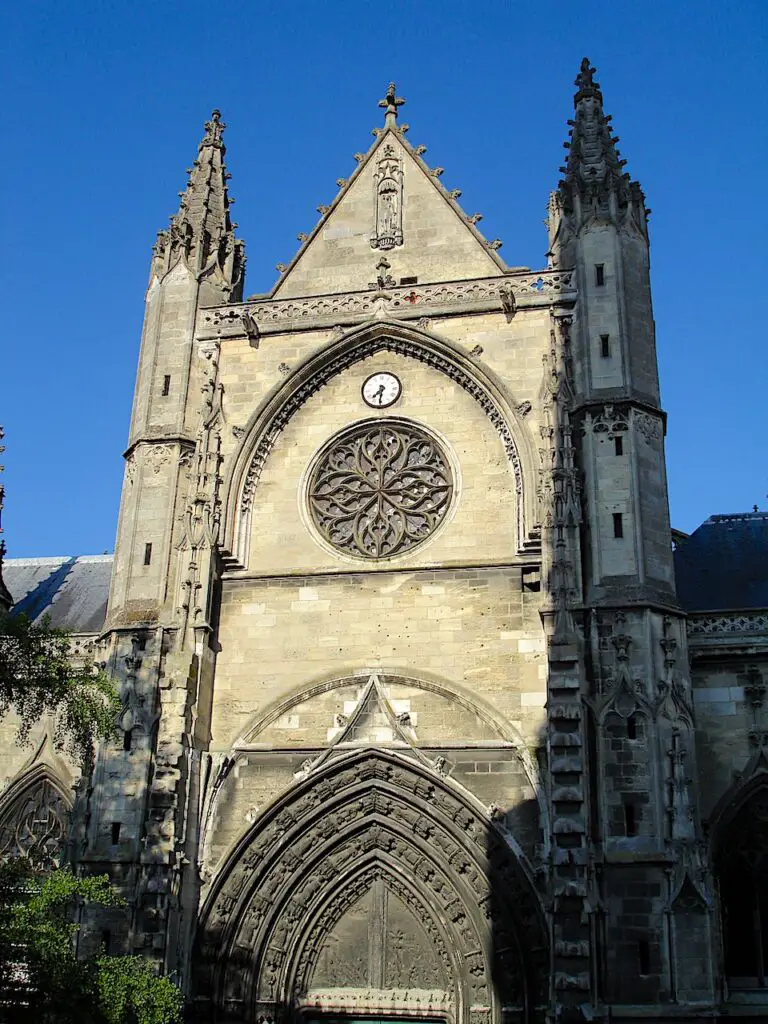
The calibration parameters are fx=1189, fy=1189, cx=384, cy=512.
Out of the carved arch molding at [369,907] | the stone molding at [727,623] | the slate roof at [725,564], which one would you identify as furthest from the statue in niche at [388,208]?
the carved arch molding at [369,907]

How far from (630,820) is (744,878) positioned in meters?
2.75

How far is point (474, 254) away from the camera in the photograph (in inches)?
859

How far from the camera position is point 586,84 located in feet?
73.6

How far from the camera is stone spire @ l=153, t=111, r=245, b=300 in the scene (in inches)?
883

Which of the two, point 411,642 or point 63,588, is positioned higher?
point 63,588

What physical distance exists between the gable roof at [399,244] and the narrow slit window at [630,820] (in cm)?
982

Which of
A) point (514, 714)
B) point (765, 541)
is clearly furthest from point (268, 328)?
point (765, 541)

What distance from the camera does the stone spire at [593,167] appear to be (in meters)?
20.8

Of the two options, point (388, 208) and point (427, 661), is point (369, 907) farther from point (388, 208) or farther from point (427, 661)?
point (388, 208)

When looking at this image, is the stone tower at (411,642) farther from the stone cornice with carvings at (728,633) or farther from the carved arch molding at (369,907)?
the stone cornice with carvings at (728,633)

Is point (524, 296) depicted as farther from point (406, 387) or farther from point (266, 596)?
point (266, 596)

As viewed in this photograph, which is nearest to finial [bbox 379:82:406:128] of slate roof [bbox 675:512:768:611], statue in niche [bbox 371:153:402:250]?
statue in niche [bbox 371:153:402:250]

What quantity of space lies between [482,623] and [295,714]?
3204mm

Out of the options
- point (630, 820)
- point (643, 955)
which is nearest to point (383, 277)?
point (630, 820)
